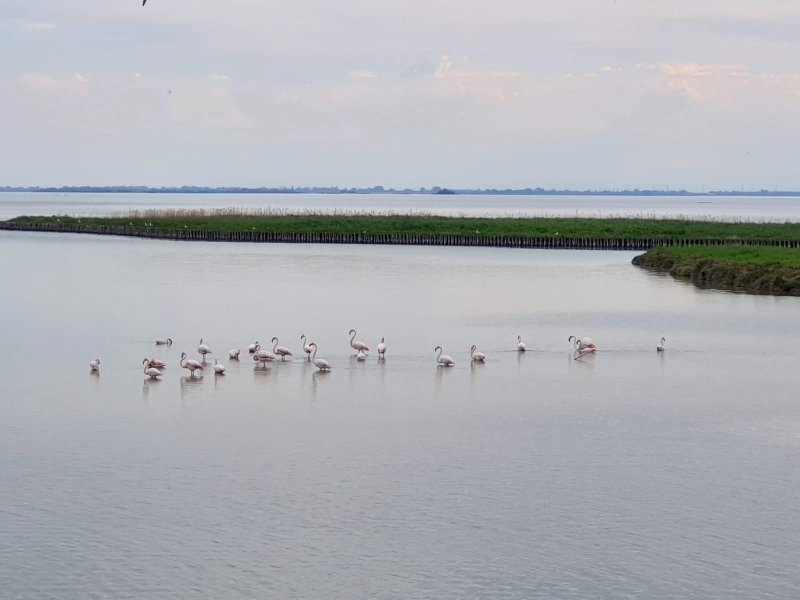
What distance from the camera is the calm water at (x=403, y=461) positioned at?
17.6 meters

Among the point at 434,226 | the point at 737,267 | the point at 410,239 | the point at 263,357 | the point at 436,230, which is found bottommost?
the point at 263,357

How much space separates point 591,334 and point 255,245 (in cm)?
6502

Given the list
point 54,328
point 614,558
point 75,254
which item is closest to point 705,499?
point 614,558

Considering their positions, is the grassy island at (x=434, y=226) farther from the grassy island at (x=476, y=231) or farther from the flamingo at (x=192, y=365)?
the flamingo at (x=192, y=365)

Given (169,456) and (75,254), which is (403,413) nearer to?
(169,456)

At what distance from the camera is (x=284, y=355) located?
1435 inches

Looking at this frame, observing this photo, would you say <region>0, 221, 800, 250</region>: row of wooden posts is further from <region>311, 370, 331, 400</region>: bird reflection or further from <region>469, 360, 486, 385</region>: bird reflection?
<region>311, 370, 331, 400</region>: bird reflection

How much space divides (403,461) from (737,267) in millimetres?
47259

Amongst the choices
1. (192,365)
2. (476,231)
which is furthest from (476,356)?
(476,231)

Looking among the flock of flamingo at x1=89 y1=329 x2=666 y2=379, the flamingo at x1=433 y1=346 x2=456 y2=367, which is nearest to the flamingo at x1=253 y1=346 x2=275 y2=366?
the flock of flamingo at x1=89 y1=329 x2=666 y2=379

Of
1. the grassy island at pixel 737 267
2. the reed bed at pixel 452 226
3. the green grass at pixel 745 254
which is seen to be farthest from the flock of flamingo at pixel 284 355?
the reed bed at pixel 452 226

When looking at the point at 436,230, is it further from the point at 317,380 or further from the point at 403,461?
the point at 403,461

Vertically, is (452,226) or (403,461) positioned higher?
(452,226)

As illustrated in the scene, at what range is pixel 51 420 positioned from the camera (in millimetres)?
27219
